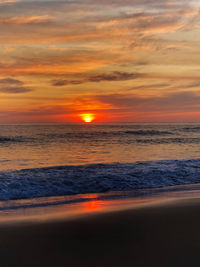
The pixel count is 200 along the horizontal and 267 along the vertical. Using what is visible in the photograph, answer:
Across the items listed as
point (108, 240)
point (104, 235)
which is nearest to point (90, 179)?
point (104, 235)

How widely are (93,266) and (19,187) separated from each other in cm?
553

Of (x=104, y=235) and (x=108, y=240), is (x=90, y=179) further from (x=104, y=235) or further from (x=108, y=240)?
(x=108, y=240)

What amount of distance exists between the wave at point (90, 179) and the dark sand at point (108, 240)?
307 cm

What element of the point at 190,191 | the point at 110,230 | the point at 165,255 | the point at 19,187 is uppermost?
the point at 19,187

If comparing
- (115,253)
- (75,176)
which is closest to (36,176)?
(75,176)

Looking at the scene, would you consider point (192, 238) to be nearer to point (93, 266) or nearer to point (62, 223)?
point (93, 266)

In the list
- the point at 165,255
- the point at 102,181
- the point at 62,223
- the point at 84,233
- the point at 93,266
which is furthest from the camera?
the point at 102,181

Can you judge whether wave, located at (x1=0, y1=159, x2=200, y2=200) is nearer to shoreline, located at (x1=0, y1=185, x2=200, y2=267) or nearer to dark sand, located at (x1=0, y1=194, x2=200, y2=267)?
shoreline, located at (x1=0, y1=185, x2=200, y2=267)

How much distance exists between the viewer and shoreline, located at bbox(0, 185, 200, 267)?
3930 millimetres

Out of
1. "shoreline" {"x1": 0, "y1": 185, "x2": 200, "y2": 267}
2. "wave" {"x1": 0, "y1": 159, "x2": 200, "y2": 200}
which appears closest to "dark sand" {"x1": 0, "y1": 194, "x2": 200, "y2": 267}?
"shoreline" {"x1": 0, "y1": 185, "x2": 200, "y2": 267}

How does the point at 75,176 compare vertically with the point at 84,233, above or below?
above

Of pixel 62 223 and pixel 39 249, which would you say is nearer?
pixel 39 249

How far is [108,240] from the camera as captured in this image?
14.9ft

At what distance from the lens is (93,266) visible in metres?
3.75
